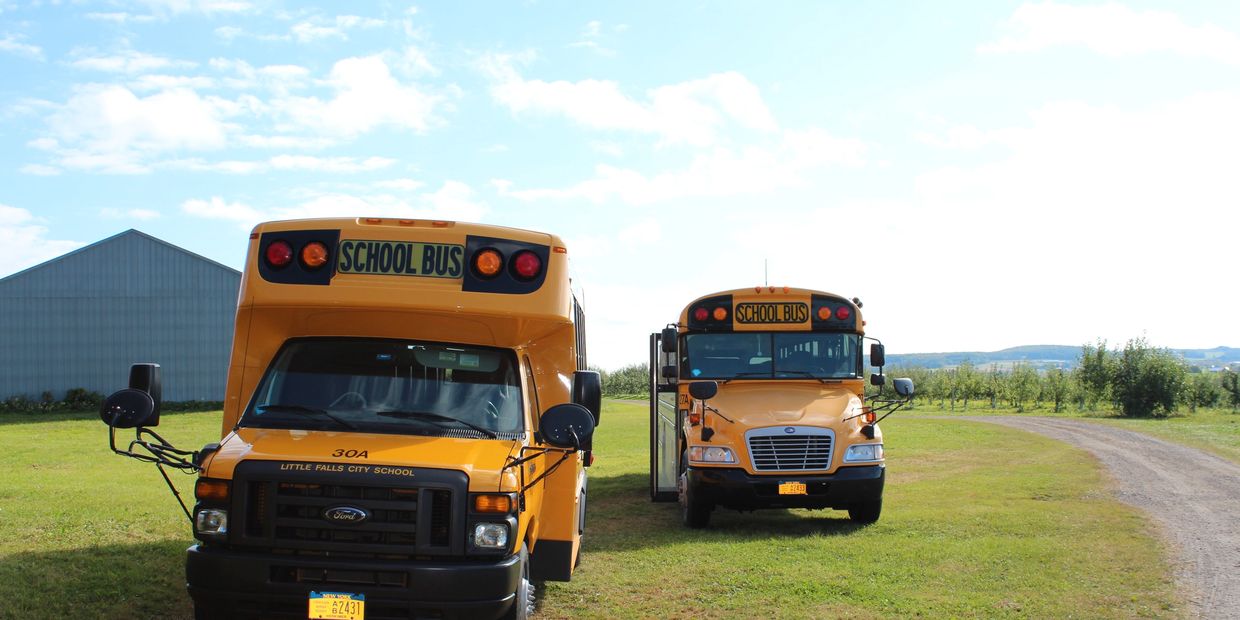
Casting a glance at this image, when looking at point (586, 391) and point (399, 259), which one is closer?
point (399, 259)

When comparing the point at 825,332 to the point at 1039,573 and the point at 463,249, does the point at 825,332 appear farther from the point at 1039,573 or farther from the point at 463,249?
the point at 463,249

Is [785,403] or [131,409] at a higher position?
[131,409]

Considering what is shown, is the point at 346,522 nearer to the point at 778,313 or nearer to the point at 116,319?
the point at 778,313

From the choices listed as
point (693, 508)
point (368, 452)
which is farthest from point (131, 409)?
point (693, 508)

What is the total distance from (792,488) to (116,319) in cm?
3716

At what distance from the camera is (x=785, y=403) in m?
12.0

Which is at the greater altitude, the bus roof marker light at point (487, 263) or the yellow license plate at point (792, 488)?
the bus roof marker light at point (487, 263)

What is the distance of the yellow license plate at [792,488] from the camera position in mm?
11336

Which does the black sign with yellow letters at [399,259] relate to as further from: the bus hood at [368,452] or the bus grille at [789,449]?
the bus grille at [789,449]

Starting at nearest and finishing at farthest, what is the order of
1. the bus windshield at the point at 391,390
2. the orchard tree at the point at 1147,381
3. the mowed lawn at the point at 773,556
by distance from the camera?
the bus windshield at the point at 391,390 → the mowed lawn at the point at 773,556 → the orchard tree at the point at 1147,381

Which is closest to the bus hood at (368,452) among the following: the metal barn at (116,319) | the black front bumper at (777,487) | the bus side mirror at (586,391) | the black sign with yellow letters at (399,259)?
the bus side mirror at (586,391)

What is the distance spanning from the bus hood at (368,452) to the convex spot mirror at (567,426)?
0.26 m

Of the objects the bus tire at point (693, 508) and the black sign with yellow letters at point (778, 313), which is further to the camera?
the black sign with yellow letters at point (778, 313)

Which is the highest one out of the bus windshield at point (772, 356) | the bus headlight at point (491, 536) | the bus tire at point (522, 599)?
the bus windshield at point (772, 356)
